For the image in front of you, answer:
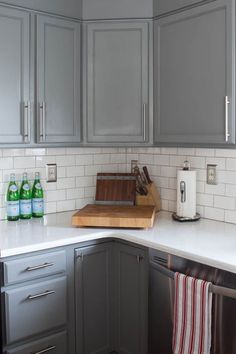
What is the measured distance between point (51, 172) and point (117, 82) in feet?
2.44

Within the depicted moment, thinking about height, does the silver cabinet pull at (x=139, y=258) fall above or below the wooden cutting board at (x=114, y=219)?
below

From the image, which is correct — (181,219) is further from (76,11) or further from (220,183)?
(76,11)

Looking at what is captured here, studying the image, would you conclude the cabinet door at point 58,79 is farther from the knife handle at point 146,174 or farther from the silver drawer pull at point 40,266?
the silver drawer pull at point 40,266

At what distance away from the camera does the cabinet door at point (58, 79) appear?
96.1 inches

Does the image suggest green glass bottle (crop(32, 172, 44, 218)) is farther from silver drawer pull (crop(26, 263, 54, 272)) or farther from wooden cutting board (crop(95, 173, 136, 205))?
silver drawer pull (crop(26, 263, 54, 272))

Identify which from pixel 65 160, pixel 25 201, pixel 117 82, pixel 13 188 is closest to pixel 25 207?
pixel 25 201

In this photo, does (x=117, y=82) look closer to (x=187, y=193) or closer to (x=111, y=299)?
(x=187, y=193)

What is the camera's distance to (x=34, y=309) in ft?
6.93

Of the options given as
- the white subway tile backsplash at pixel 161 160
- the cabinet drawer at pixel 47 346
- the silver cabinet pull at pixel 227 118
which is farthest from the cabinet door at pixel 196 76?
the cabinet drawer at pixel 47 346

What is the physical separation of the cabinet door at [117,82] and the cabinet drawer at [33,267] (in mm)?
824

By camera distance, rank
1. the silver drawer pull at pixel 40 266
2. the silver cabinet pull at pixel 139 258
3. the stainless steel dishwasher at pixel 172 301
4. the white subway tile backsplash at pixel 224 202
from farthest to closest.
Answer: the white subway tile backsplash at pixel 224 202
the silver cabinet pull at pixel 139 258
the silver drawer pull at pixel 40 266
the stainless steel dishwasher at pixel 172 301

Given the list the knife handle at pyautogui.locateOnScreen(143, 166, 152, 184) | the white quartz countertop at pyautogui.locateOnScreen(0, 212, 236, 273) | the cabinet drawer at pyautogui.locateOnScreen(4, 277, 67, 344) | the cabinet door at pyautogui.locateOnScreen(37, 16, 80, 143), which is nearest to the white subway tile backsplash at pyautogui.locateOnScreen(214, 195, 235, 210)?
the white quartz countertop at pyautogui.locateOnScreen(0, 212, 236, 273)

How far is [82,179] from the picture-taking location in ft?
9.91

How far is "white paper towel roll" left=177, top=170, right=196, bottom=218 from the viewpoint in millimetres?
2604
